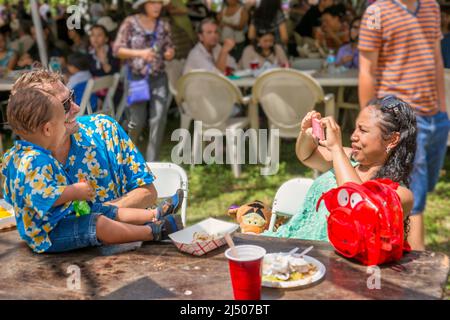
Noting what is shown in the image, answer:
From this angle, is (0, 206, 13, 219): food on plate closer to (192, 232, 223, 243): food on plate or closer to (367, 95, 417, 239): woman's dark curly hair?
(192, 232, 223, 243): food on plate

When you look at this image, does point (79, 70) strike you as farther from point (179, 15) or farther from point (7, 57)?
point (7, 57)

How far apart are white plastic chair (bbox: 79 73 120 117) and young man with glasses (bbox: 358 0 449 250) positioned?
286 cm

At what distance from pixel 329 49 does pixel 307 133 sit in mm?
4956

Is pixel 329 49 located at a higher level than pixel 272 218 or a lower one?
higher

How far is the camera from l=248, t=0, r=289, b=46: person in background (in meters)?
7.00

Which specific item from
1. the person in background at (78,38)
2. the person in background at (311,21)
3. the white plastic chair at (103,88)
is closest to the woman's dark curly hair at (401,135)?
the white plastic chair at (103,88)

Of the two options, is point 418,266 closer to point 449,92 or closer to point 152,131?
point 449,92

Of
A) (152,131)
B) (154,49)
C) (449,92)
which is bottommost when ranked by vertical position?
(152,131)

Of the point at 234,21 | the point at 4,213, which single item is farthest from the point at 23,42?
the point at 4,213

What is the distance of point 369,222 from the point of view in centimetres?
179

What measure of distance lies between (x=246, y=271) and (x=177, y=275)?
347mm

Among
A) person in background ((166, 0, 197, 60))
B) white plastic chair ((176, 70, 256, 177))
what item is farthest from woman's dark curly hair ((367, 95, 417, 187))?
person in background ((166, 0, 197, 60))

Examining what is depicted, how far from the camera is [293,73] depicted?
5.04m
